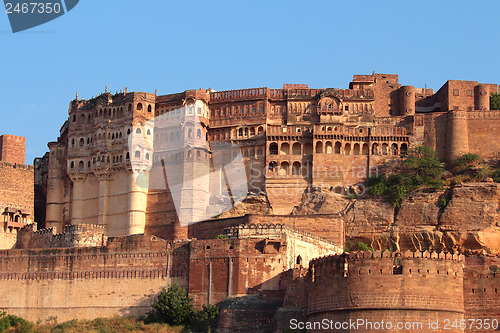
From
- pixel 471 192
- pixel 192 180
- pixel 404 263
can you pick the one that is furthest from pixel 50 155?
pixel 404 263

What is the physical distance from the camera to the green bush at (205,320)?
2074 inches

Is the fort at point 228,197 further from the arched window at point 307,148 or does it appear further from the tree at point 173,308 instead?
the tree at point 173,308

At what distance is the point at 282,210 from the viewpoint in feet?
230

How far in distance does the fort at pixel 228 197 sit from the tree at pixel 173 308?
0.72 m

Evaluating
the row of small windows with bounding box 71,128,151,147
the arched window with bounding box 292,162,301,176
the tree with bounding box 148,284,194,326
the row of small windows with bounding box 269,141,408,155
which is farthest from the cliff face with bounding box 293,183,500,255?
the row of small windows with bounding box 71,128,151,147

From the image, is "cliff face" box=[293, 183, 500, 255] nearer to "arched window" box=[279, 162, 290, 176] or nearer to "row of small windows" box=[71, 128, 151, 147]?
"arched window" box=[279, 162, 290, 176]

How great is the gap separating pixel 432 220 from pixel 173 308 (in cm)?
1885

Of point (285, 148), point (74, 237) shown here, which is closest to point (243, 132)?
point (285, 148)

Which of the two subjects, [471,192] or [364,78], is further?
[364,78]

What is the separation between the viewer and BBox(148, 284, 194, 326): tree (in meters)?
54.2

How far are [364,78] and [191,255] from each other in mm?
26985

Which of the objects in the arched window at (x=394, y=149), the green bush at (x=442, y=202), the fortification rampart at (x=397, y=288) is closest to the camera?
the fortification rampart at (x=397, y=288)

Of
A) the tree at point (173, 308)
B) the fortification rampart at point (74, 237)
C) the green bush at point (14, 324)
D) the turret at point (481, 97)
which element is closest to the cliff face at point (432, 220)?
the turret at point (481, 97)

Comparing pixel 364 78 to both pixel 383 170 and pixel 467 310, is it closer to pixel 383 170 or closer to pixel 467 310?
pixel 383 170
